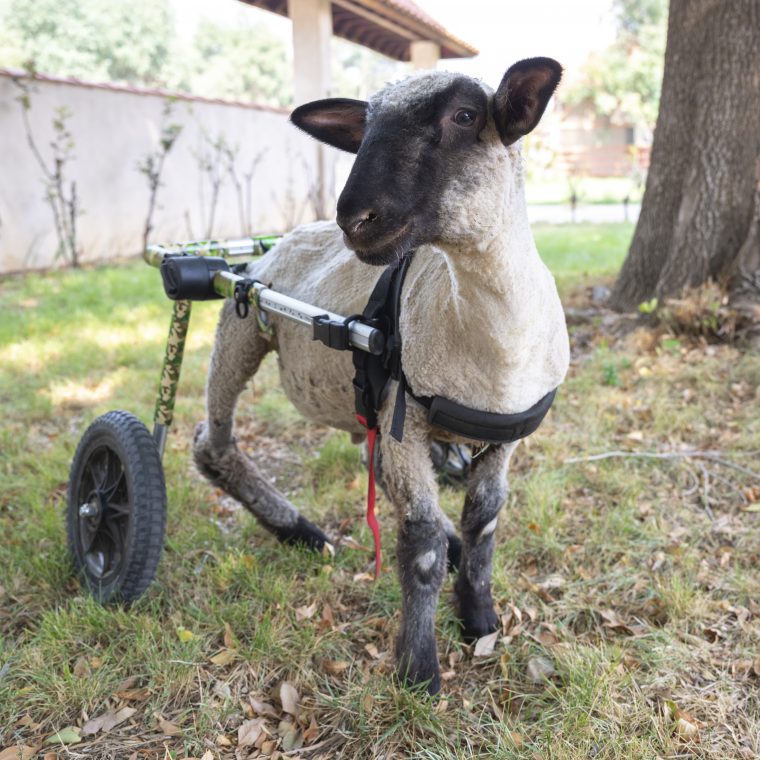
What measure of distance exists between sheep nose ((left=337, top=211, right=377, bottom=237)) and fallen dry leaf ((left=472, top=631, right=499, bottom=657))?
1712 mm

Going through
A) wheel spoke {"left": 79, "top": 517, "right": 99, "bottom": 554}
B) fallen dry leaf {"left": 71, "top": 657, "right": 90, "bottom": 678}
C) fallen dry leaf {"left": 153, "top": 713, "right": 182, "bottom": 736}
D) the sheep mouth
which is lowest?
fallen dry leaf {"left": 153, "top": 713, "right": 182, "bottom": 736}

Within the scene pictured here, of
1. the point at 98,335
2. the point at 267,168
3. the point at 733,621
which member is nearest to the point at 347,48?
the point at 267,168

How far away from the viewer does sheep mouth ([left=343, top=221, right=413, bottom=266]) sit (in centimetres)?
180

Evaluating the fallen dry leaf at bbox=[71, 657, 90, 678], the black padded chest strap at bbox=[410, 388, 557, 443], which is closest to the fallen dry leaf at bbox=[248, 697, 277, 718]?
the fallen dry leaf at bbox=[71, 657, 90, 678]

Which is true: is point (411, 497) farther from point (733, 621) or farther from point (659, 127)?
point (659, 127)

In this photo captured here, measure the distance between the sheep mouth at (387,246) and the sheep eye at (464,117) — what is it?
0.31m

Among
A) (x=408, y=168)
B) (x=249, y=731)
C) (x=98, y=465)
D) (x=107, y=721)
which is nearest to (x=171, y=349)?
(x=98, y=465)

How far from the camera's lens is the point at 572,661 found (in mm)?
2508

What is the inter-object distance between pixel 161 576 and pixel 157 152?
9521 mm

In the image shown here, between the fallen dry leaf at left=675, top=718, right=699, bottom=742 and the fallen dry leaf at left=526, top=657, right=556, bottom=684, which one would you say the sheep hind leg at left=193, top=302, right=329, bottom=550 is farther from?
the fallen dry leaf at left=675, top=718, right=699, bottom=742

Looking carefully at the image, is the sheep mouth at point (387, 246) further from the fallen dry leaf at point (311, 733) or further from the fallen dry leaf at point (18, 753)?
the fallen dry leaf at point (18, 753)

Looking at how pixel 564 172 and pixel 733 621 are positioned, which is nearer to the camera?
pixel 733 621

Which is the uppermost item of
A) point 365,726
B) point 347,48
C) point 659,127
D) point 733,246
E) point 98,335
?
point 347,48

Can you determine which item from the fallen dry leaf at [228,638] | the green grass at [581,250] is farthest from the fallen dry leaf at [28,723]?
the green grass at [581,250]
